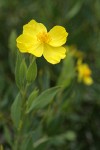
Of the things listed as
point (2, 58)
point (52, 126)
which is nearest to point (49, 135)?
point (52, 126)

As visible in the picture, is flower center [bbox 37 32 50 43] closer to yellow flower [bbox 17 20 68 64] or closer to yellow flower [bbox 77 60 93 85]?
yellow flower [bbox 17 20 68 64]

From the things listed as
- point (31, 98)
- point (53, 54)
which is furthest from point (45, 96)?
point (53, 54)

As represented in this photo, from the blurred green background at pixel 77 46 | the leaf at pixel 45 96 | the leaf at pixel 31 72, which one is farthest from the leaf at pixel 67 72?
the leaf at pixel 31 72

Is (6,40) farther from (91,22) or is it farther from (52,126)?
(52,126)

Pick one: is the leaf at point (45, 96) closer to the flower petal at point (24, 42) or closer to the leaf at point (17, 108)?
the leaf at point (17, 108)

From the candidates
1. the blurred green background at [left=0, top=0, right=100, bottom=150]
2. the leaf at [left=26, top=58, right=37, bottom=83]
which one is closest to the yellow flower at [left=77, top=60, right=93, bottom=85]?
the blurred green background at [left=0, top=0, right=100, bottom=150]

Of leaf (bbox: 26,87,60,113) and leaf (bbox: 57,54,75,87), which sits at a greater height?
leaf (bbox: 26,87,60,113)
